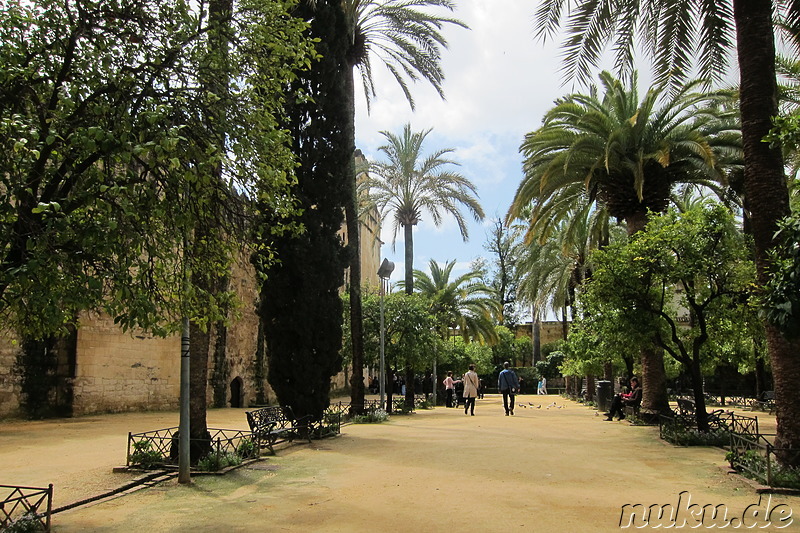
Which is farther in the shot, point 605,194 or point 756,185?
point 605,194

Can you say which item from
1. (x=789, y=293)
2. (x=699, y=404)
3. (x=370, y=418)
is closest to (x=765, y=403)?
(x=699, y=404)

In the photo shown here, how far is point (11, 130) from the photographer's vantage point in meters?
4.68

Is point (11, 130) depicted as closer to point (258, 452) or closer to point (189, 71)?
point (189, 71)

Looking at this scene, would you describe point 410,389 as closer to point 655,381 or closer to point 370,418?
point 370,418

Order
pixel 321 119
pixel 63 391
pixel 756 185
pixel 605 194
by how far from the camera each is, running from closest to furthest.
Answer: pixel 756 185, pixel 321 119, pixel 605 194, pixel 63 391

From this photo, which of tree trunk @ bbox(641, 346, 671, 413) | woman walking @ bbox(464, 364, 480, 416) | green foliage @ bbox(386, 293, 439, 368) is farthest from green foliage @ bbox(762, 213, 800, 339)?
green foliage @ bbox(386, 293, 439, 368)

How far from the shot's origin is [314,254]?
13.7m

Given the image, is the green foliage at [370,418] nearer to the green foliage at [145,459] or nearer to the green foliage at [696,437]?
the green foliage at [696,437]

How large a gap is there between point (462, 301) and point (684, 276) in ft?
67.4

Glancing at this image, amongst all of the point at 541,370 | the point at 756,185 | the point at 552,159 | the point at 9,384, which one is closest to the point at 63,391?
the point at 9,384

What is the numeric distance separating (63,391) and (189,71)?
16.6 meters

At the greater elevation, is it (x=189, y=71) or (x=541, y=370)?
(x=189, y=71)

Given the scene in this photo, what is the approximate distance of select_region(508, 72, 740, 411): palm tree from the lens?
14719 mm

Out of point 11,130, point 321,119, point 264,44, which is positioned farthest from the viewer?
point 321,119
